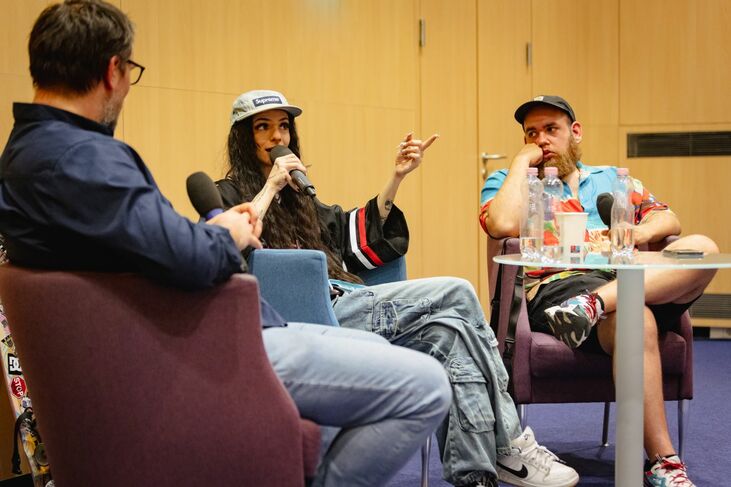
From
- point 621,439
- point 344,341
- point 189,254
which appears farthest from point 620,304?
point 189,254

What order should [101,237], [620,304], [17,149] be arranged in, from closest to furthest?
[101,237]
[17,149]
[620,304]

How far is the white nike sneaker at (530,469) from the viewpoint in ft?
8.82

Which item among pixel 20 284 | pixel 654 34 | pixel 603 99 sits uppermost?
pixel 654 34

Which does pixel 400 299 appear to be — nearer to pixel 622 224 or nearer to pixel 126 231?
pixel 622 224

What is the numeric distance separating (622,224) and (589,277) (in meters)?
0.52

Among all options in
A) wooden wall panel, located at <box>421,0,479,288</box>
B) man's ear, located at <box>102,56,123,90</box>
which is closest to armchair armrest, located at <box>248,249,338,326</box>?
man's ear, located at <box>102,56,123,90</box>

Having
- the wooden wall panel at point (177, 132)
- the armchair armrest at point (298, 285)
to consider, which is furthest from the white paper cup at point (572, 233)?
the wooden wall panel at point (177, 132)

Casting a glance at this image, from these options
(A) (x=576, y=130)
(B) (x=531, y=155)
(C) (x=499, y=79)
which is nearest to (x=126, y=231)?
(B) (x=531, y=155)

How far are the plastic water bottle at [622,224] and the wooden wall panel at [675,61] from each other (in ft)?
11.8

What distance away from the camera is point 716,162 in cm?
593

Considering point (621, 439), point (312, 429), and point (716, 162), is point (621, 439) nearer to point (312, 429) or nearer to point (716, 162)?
point (312, 429)

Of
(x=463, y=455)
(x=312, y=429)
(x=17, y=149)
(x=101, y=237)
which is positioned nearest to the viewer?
(x=101, y=237)

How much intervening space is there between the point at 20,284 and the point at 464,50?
4.25m

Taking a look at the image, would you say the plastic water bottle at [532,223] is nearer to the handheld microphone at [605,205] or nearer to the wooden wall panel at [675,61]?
the handheld microphone at [605,205]
